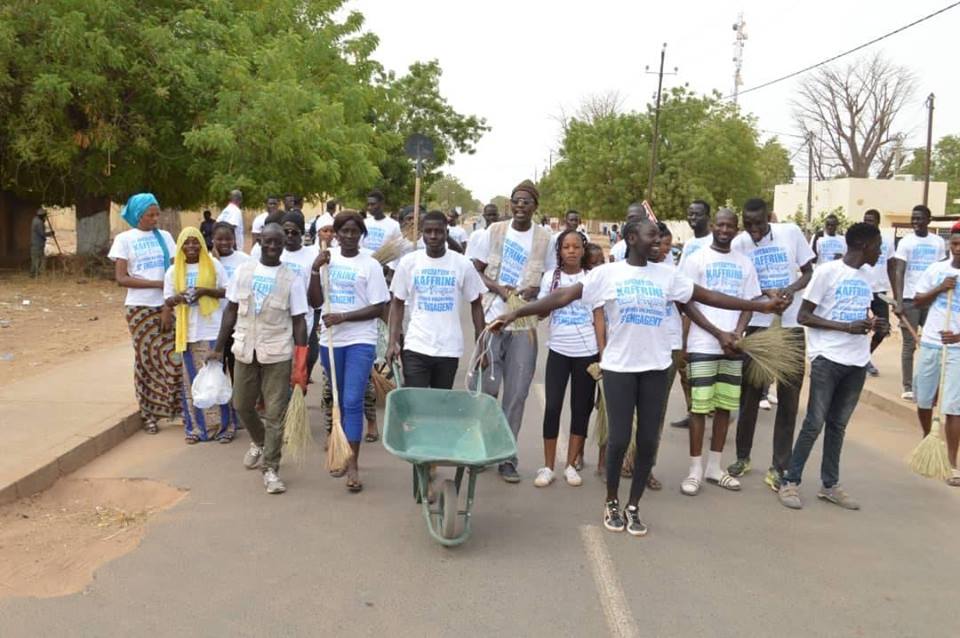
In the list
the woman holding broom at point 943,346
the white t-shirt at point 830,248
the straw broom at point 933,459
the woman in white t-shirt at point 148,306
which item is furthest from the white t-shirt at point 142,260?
the white t-shirt at point 830,248

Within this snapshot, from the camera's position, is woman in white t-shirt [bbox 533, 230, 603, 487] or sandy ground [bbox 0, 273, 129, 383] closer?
woman in white t-shirt [bbox 533, 230, 603, 487]

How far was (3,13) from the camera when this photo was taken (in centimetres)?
1525

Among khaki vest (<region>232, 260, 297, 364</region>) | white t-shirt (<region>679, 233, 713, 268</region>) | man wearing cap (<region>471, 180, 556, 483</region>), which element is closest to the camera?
khaki vest (<region>232, 260, 297, 364</region>)

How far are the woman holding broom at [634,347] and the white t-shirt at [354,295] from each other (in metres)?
1.06

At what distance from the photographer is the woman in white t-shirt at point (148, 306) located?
6.84 metres

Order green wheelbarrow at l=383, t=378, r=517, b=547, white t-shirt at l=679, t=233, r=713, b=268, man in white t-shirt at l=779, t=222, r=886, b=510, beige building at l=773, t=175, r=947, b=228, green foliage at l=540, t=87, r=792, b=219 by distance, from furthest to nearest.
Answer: beige building at l=773, t=175, r=947, b=228 < green foliage at l=540, t=87, r=792, b=219 < white t-shirt at l=679, t=233, r=713, b=268 < man in white t-shirt at l=779, t=222, r=886, b=510 < green wheelbarrow at l=383, t=378, r=517, b=547

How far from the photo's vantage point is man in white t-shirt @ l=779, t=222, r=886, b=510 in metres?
5.36

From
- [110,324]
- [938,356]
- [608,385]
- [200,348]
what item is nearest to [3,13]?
[110,324]

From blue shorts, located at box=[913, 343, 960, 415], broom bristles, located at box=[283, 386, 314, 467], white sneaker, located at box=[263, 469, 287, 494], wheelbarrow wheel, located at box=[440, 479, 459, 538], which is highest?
Answer: blue shorts, located at box=[913, 343, 960, 415]

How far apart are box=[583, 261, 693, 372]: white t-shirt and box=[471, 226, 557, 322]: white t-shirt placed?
3.23 feet

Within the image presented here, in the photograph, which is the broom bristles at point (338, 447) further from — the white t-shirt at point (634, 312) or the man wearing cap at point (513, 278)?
the white t-shirt at point (634, 312)

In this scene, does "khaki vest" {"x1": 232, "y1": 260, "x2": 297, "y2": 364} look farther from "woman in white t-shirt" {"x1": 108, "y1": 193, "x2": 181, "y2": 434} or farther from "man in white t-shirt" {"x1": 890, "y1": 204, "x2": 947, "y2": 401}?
"man in white t-shirt" {"x1": 890, "y1": 204, "x2": 947, "y2": 401}

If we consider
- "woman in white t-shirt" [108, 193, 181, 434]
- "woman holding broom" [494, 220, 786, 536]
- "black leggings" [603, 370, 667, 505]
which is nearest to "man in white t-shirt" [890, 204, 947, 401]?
"woman holding broom" [494, 220, 786, 536]

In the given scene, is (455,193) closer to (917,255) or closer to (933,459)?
(917,255)
